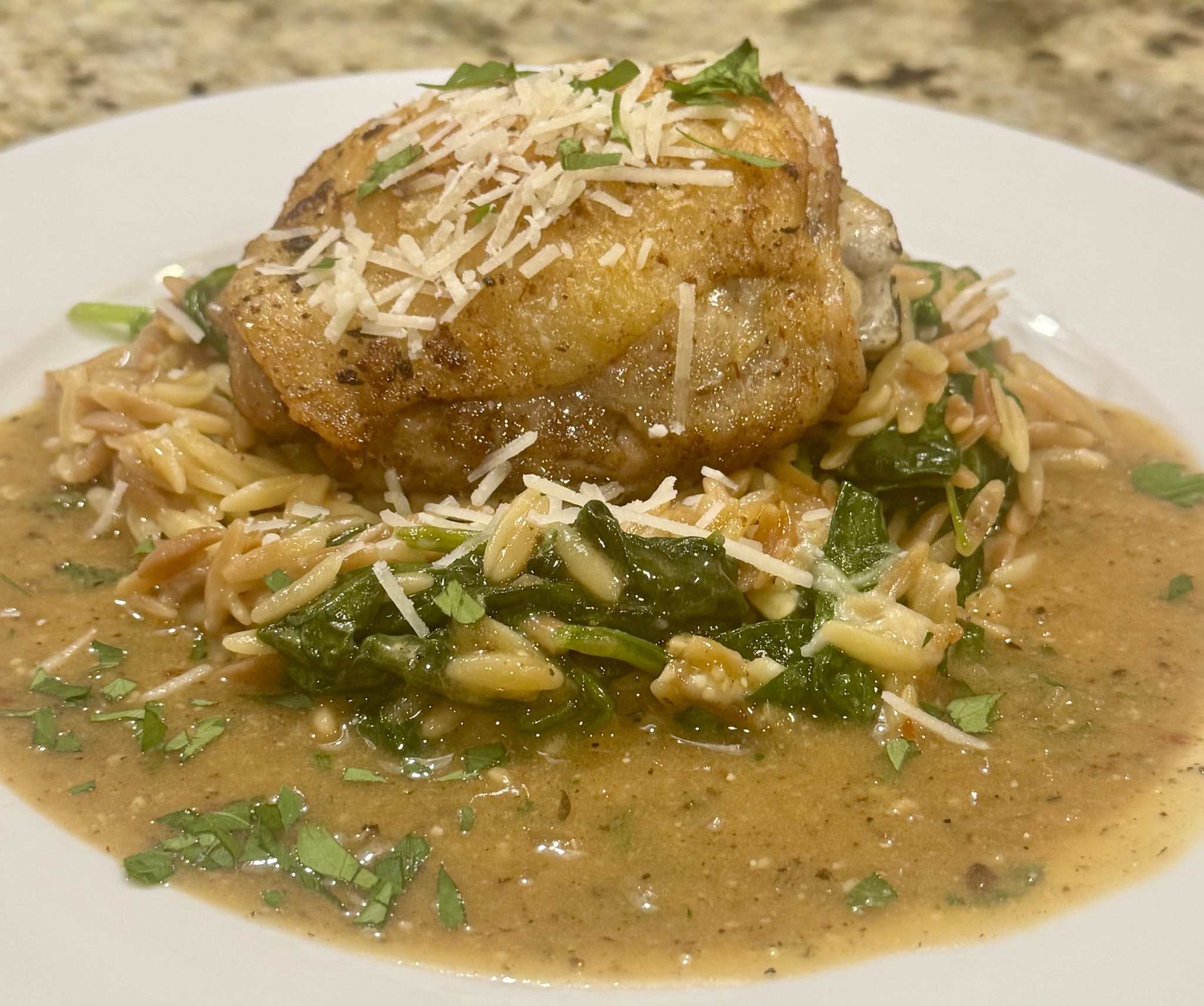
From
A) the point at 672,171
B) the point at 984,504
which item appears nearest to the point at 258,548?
the point at 672,171

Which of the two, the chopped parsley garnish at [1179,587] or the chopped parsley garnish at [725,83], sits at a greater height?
the chopped parsley garnish at [725,83]

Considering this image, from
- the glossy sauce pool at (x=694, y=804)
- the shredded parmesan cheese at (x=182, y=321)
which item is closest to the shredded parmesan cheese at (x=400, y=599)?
the glossy sauce pool at (x=694, y=804)

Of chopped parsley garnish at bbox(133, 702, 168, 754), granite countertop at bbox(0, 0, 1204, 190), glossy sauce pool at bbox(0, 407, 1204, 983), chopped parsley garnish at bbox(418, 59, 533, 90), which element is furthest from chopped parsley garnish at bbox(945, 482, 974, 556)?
granite countertop at bbox(0, 0, 1204, 190)

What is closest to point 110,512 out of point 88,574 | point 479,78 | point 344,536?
point 88,574

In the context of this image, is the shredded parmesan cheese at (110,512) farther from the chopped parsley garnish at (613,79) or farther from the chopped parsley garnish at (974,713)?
the chopped parsley garnish at (974,713)

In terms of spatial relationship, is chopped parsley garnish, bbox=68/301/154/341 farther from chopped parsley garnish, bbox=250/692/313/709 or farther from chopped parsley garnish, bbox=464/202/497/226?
chopped parsley garnish, bbox=250/692/313/709

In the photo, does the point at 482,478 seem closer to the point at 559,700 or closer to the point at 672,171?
the point at 559,700
